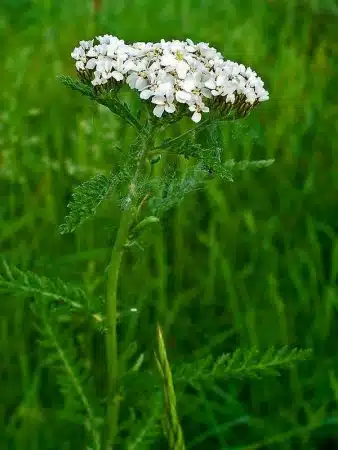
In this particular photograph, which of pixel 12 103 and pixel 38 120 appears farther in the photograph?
pixel 38 120

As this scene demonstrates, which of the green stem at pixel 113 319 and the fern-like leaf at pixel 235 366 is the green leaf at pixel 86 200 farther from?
the fern-like leaf at pixel 235 366

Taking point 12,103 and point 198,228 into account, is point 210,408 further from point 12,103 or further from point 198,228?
point 12,103

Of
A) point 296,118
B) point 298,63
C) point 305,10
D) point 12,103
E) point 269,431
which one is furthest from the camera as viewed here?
point 305,10

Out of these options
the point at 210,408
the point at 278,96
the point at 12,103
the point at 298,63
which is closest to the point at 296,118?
the point at 278,96

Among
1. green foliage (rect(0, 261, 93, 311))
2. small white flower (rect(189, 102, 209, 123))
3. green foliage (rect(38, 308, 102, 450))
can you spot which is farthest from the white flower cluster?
green foliage (rect(38, 308, 102, 450))

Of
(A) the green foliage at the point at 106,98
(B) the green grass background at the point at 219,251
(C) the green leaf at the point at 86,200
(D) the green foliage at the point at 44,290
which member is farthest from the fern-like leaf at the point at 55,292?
(A) the green foliage at the point at 106,98

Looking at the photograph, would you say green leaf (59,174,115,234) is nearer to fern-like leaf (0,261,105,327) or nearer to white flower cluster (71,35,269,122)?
white flower cluster (71,35,269,122)
